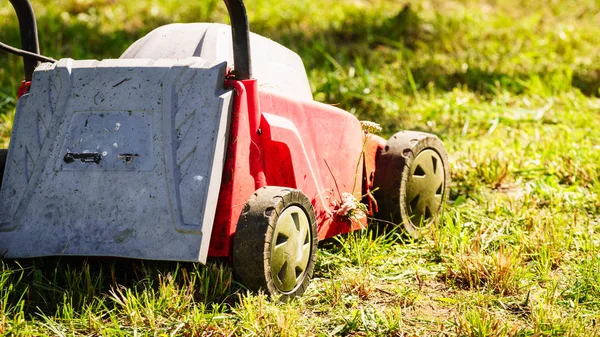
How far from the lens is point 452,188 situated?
4105 millimetres

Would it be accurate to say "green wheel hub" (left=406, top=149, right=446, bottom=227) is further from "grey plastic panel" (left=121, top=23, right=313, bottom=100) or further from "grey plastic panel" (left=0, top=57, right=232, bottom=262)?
"grey plastic panel" (left=0, top=57, right=232, bottom=262)

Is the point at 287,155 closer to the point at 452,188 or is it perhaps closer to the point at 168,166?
the point at 168,166

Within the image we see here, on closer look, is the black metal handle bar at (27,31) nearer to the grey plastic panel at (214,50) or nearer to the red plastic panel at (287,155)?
the grey plastic panel at (214,50)

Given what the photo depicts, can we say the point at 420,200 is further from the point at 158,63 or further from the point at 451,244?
the point at 158,63

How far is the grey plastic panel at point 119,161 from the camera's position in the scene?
2422 millimetres

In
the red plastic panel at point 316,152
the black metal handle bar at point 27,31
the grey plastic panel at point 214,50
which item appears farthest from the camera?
the black metal handle bar at point 27,31

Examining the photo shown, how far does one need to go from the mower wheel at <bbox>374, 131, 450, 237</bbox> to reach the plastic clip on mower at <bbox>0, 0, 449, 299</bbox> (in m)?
0.55

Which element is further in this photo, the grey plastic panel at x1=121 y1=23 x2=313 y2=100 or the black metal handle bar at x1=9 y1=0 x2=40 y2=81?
the black metal handle bar at x1=9 y1=0 x2=40 y2=81

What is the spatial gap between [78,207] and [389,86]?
11.5 feet

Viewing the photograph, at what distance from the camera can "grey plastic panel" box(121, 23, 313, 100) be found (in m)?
2.80

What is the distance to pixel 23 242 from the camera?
2543 millimetres

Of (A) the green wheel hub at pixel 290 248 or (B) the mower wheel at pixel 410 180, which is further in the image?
(B) the mower wheel at pixel 410 180

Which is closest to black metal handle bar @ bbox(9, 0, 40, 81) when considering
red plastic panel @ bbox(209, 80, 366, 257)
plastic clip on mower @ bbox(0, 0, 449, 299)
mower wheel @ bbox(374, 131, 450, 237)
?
plastic clip on mower @ bbox(0, 0, 449, 299)

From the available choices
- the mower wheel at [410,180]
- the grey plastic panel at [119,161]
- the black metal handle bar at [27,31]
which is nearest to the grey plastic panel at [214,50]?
the grey plastic panel at [119,161]
